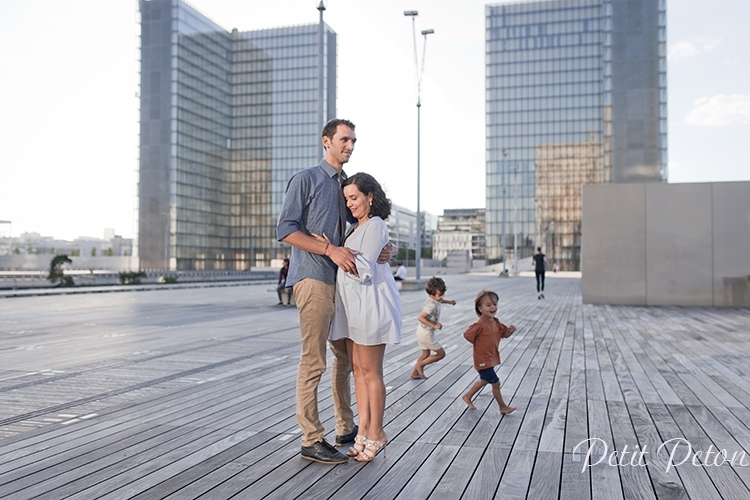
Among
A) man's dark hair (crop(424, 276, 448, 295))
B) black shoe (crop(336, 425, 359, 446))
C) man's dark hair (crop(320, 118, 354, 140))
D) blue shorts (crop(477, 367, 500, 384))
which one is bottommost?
black shoe (crop(336, 425, 359, 446))

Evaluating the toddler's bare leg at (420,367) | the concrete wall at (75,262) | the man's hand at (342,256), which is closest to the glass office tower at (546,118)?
the concrete wall at (75,262)

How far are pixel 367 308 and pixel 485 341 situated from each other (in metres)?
1.80

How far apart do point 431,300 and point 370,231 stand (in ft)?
9.43

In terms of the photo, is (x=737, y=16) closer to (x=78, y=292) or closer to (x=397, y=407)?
(x=397, y=407)

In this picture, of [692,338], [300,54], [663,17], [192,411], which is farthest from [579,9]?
[192,411]

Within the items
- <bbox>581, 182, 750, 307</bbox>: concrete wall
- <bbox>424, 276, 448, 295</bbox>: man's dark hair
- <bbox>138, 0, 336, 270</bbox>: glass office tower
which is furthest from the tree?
<bbox>138, 0, 336, 270</bbox>: glass office tower

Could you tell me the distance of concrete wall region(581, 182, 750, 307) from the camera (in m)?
17.6

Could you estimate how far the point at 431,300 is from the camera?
643 cm

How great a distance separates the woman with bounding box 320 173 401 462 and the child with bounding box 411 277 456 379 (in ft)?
8.11

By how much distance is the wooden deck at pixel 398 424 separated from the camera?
11.0ft

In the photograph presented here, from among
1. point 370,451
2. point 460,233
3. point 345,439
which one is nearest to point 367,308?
point 370,451

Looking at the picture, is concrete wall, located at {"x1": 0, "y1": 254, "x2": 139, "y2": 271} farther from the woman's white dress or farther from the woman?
the woman's white dress

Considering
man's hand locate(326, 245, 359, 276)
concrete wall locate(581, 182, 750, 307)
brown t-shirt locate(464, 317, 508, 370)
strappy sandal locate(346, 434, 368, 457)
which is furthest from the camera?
concrete wall locate(581, 182, 750, 307)

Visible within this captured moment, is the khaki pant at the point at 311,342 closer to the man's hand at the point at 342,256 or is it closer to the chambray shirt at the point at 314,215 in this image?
the chambray shirt at the point at 314,215
